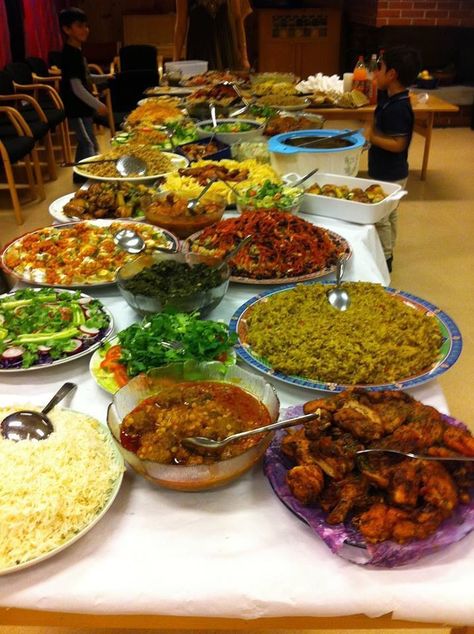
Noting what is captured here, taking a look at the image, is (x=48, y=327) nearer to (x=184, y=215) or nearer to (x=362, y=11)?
(x=184, y=215)

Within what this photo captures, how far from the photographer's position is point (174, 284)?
1.44 m

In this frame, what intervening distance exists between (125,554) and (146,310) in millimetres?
672

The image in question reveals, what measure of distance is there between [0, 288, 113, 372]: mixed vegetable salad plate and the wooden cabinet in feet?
27.4

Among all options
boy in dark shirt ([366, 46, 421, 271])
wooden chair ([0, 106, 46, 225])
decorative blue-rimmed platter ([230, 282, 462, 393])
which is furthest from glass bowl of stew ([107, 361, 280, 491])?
wooden chair ([0, 106, 46, 225])

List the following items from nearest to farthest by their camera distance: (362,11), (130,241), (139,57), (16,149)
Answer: (130,241), (16,149), (139,57), (362,11)

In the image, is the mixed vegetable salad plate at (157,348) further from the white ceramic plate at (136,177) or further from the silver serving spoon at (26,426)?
the white ceramic plate at (136,177)

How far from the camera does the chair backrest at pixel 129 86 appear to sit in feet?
19.7

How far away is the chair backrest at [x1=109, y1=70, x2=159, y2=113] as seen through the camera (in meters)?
6.01

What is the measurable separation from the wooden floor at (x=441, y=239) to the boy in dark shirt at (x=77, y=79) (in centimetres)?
65

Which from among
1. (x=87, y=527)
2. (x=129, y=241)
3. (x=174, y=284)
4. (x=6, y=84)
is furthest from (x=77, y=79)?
(x=87, y=527)

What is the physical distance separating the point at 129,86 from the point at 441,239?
380 centimetres

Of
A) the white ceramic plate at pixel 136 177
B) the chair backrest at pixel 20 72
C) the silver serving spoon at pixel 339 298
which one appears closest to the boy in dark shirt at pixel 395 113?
the white ceramic plate at pixel 136 177

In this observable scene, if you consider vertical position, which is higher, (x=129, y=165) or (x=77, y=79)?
(x=77, y=79)

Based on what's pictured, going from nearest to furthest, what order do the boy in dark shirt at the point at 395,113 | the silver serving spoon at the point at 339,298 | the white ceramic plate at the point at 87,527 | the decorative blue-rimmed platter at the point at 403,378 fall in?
the white ceramic plate at the point at 87,527 → the decorative blue-rimmed platter at the point at 403,378 → the silver serving spoon at the point at 339,298 → the boy in dark shirt at the point at 395,113
